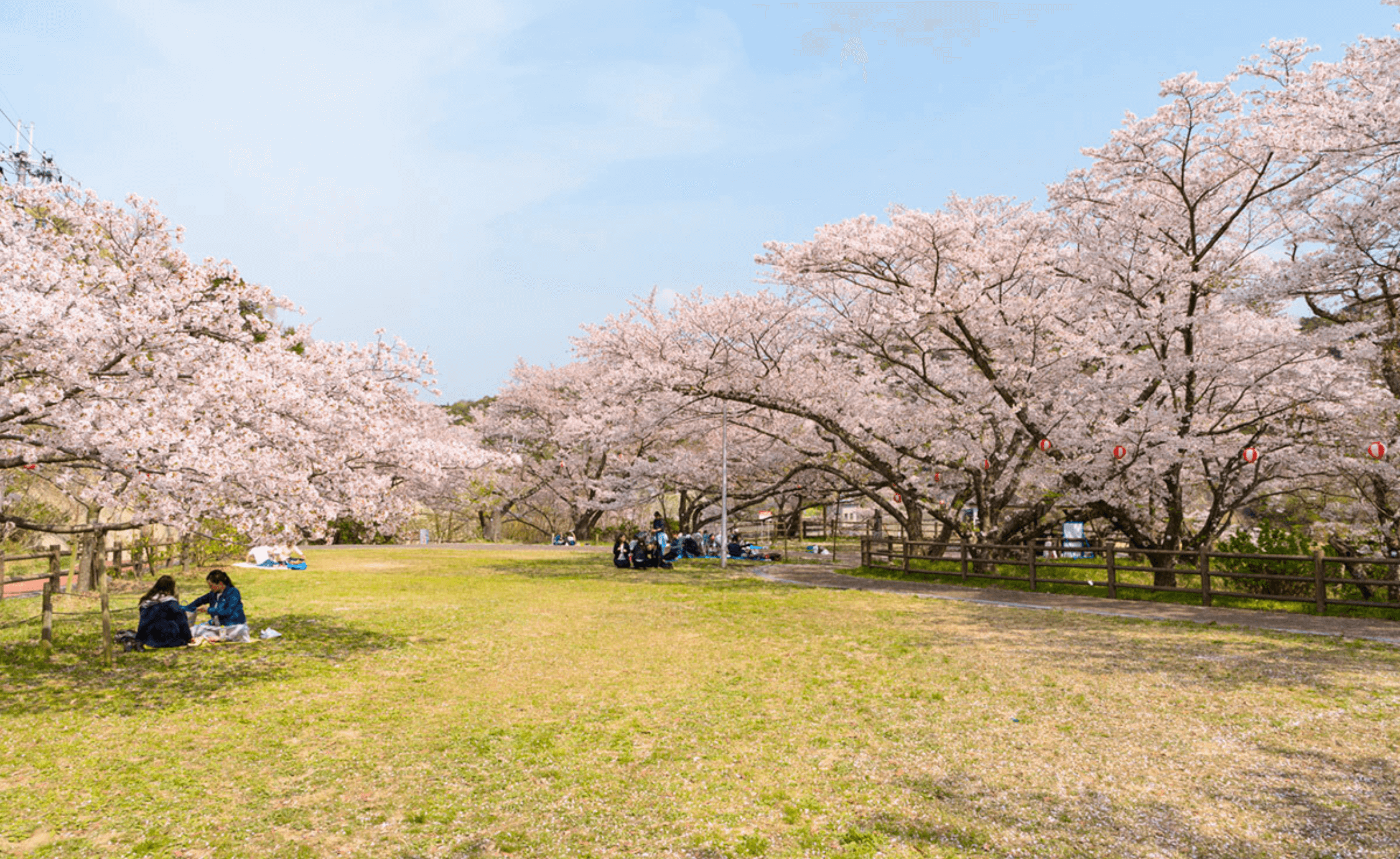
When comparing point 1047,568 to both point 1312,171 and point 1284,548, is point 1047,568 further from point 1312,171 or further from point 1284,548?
point 1312,171

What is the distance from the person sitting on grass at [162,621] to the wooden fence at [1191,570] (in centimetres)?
1632

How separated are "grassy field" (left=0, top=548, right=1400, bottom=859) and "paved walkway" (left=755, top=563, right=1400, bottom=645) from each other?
1.11m

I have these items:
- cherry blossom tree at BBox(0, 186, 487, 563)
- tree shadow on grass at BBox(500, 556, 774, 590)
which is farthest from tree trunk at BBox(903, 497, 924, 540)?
cherry blossom tree at BBox(0, 186, 487, 563)

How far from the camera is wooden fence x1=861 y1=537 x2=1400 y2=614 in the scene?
1330cm

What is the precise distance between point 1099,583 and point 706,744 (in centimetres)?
1420

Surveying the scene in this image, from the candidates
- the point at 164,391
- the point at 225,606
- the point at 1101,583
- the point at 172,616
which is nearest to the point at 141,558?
the point at 225,606

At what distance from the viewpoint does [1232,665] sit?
942 centimetres

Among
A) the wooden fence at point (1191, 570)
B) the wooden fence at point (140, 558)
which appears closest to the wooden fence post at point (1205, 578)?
the wooden fence at point (1191, 570)

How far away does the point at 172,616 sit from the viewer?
34.5ft

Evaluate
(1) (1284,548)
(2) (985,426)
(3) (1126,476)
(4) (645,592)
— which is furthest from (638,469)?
(1) (1284,548)

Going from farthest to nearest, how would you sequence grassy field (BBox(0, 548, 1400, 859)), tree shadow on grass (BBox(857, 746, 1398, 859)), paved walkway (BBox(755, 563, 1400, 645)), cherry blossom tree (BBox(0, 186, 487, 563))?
1. paved walkway (BBox(755, 563, 1400, 645))
2. cherry blossom tree (BBox(0, 186, 487, 563))
3. grassy field (BBox(0, 548, 1400, 859))
4. tree shadow on grass (BBox(857, 746, 1398, 859))

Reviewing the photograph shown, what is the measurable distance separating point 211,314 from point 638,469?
20902mm

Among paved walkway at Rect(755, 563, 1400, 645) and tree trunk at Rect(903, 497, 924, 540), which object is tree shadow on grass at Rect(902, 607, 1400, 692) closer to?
paved walkway at Rect(755, 563, 1400, 645)

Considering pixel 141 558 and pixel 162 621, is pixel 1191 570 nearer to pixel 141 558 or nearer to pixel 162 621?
pixel 162 621
